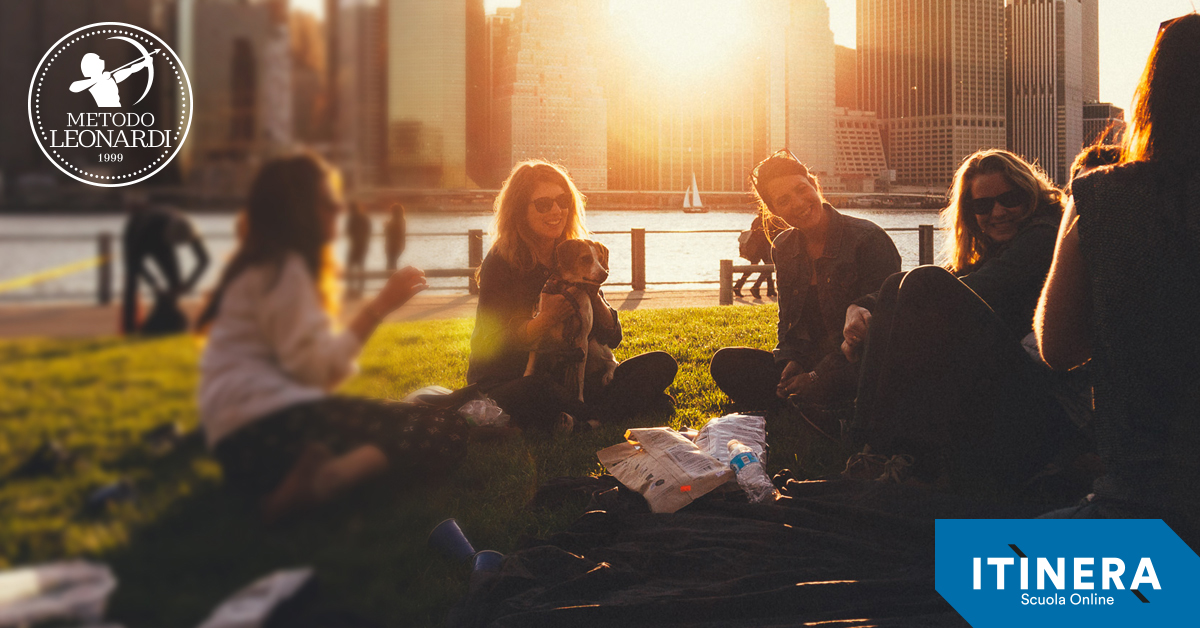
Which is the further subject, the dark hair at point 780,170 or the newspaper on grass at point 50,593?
the dark hair at point 780,170

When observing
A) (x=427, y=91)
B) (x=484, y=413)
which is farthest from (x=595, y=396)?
Result: (x=427, y=91)

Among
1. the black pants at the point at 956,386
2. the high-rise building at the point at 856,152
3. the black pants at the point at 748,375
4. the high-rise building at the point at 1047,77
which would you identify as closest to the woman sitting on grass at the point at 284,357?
the black pants at the point at 956,386

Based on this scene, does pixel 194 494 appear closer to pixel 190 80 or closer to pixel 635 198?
pixel 190 80

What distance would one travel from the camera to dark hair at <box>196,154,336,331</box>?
522 mm

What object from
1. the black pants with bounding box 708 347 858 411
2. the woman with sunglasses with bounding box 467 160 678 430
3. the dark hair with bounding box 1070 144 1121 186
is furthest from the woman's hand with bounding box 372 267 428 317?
the black pants with bounding box 708 347 858 411

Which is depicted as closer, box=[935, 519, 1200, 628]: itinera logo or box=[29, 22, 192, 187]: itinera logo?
box=[29, 22, 192, 187]: itinera logo

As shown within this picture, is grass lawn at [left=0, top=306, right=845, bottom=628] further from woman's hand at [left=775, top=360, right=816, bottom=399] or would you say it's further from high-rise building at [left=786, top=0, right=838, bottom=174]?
high-rise building at [left=786, top=0, right=838, bottom=174]

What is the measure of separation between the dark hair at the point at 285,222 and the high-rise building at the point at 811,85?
10.3 m

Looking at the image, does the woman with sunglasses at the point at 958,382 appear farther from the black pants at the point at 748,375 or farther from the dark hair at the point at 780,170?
the black pants at the point at 748,375

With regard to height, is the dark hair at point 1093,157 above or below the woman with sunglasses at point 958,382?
above

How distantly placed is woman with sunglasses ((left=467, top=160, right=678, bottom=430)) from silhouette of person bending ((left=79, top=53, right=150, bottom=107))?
3.67 metres

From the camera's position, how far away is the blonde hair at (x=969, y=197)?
376 cm

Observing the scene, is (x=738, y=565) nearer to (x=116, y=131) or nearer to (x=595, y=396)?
(x=116, y=131)

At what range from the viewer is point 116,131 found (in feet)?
2.07
